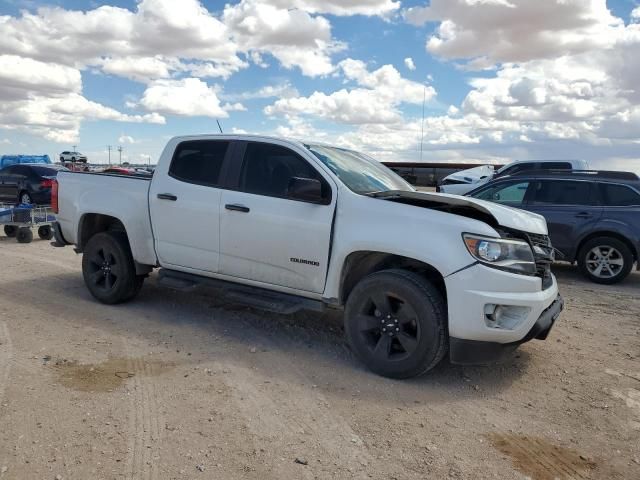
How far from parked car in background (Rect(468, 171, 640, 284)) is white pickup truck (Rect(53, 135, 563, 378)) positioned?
175 inches

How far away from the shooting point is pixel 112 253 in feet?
21.1

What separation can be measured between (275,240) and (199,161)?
1406 mm

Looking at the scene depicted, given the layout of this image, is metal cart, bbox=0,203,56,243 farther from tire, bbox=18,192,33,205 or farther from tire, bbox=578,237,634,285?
tire, bbox=578,237,634,285

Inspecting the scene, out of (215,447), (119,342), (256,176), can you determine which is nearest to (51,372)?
(119,342)

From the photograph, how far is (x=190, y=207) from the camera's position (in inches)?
226

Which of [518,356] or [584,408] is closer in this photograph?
[584,408]

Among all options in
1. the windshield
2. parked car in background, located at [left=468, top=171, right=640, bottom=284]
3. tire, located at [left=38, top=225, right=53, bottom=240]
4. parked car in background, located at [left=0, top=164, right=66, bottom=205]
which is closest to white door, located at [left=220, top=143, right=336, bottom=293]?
the windshield

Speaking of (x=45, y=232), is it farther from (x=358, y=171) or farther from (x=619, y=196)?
(x=619, y=196)

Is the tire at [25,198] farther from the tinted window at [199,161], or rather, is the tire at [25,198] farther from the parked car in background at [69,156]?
the parked car in background at [69,156]

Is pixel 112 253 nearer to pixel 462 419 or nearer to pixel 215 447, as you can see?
pixel 215 447

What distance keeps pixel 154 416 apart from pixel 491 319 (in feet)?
8.12

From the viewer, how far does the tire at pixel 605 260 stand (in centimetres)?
877

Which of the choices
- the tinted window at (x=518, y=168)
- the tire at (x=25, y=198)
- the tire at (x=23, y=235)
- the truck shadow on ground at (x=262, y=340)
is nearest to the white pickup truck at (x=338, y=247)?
the truck shadow on ground at (x=262, y=340)

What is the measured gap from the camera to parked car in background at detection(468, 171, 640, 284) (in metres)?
8.77
